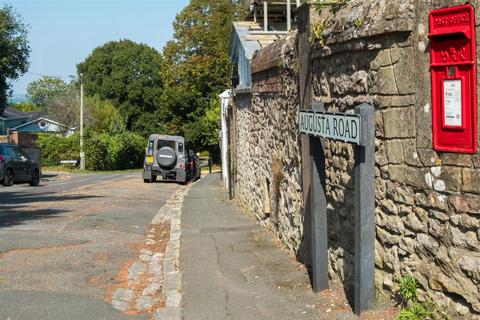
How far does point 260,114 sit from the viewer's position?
13.0 metres

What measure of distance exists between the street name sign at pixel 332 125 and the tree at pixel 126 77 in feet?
232

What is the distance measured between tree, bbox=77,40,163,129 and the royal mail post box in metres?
72.6

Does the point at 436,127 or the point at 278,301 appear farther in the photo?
the point at 278,301

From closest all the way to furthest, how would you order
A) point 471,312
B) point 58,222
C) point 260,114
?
point 471,312
point 260,114
point 58,222

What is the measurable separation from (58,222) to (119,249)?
3.23 metres

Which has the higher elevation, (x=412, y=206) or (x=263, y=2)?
(x=263, y=2)

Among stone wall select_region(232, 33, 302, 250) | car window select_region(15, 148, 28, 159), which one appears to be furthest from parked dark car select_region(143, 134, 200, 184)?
stone wall select_region(232, 33, 302, 250)

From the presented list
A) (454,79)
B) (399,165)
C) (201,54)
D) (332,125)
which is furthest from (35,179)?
(201,54)

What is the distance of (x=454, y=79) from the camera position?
15.3ft

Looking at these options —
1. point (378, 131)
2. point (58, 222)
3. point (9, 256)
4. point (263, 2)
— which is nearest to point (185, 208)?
point (58, 222)

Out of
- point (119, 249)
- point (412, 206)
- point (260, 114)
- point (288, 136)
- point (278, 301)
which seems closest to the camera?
point (412, 206)

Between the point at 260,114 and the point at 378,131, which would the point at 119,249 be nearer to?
the point at 260,114

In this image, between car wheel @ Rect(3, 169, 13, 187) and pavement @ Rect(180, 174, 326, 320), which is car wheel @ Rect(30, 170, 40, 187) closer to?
car wheel @ Rect(3, 169, 13, 187)

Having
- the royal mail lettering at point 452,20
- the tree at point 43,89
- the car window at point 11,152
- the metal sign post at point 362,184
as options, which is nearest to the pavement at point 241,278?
the metal sign post at point 362,184
